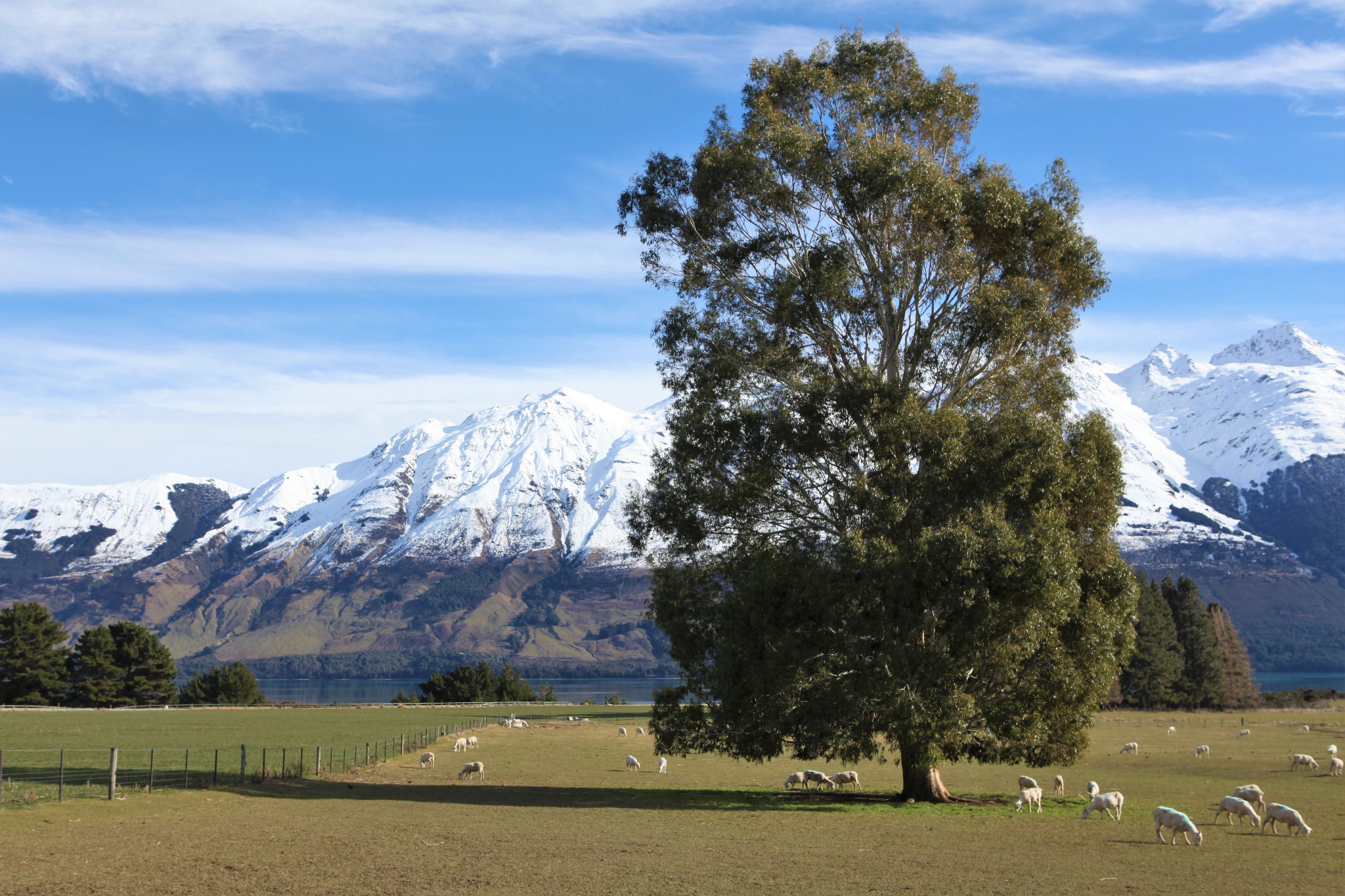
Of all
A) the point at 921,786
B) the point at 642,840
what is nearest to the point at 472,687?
the point at 921,786

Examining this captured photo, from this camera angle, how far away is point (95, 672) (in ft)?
363

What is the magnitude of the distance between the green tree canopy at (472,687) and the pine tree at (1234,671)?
8508 cm

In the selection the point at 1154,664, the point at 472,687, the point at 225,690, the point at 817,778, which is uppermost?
the point at 817,778

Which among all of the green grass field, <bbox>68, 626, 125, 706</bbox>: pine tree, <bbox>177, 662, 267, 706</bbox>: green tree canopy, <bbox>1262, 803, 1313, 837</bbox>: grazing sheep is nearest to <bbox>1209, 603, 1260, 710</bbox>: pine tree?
the green grass field

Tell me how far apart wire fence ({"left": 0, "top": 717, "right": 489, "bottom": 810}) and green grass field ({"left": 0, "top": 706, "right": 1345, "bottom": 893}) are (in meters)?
1.14

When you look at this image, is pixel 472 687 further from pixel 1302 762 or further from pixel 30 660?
pixel 1302 762

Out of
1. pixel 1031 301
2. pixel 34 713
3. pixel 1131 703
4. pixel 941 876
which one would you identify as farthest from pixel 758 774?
pixel 1131 703

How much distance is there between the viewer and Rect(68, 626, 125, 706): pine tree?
108m

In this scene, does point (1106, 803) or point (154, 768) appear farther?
point (154, 768)

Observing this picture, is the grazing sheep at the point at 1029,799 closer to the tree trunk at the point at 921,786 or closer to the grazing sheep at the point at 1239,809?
the tree trunk at the point at 921,786

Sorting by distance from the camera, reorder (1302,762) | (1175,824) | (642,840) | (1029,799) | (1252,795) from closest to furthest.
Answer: (642,840) → (1175,824) → (1252,795) → (1029,799) → (1302,762)

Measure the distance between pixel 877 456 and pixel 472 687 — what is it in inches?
4680

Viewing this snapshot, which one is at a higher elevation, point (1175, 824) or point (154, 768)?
point (1175, 824)

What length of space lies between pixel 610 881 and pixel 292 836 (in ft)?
27.9
